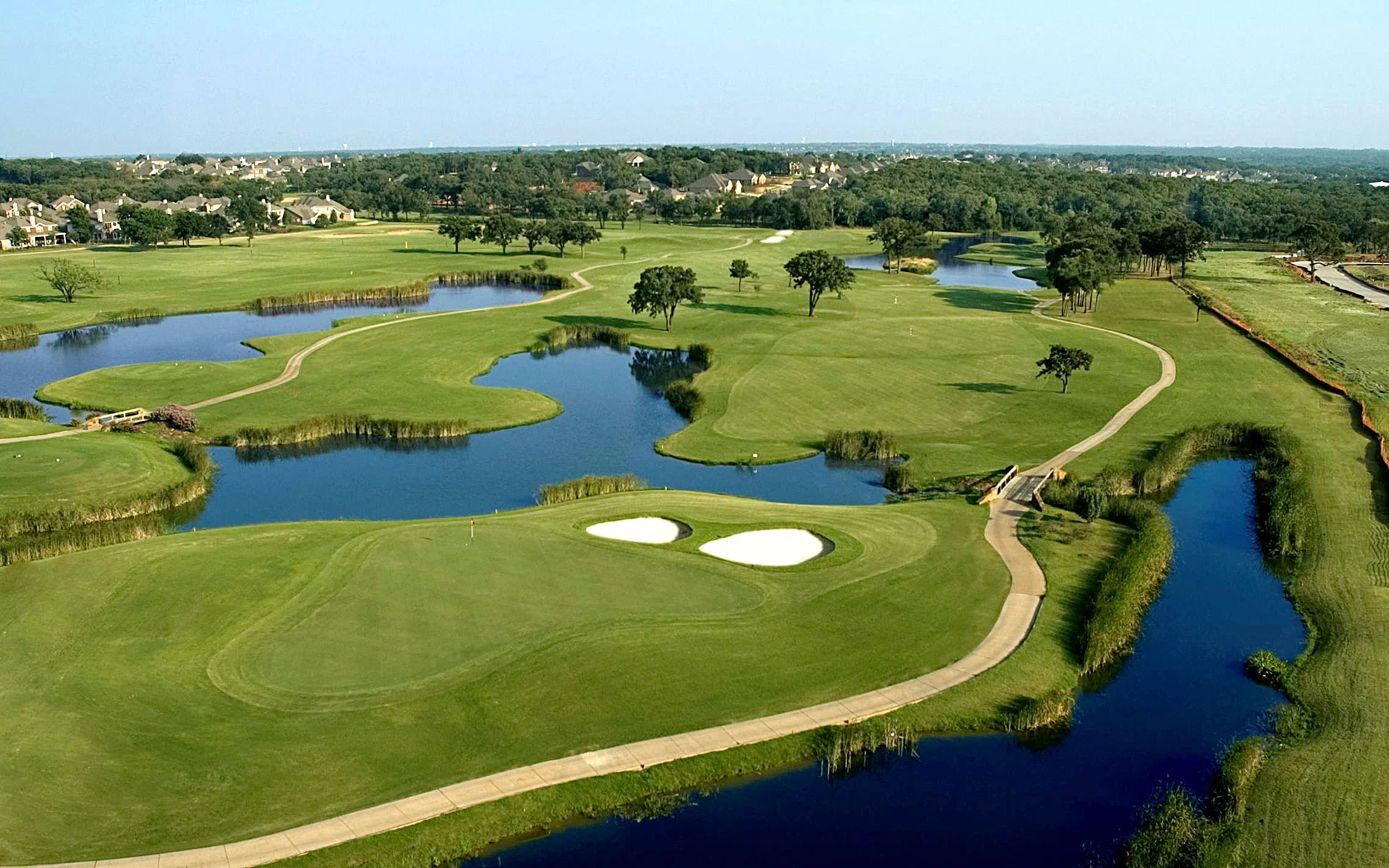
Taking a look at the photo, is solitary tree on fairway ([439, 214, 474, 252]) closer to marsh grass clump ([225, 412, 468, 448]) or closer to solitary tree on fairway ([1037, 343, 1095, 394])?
marsh grass clump ([225, 412, 468, 448])

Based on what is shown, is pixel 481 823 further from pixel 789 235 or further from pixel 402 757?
pixel 789 235

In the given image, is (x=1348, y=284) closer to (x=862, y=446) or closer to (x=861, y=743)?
(x=862, y=446)

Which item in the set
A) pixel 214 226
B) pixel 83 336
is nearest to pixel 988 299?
pixel 83 336

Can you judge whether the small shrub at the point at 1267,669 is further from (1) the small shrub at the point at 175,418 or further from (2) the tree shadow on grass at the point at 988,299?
(2) the tree shadow on grass at the point at 988,299

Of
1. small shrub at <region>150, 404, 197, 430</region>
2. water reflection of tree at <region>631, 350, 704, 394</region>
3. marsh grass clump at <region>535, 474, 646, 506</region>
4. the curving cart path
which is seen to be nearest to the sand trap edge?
marsh grass clump at <region>535, 474, 646, 506</region>

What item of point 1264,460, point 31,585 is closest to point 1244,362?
point 1264,460

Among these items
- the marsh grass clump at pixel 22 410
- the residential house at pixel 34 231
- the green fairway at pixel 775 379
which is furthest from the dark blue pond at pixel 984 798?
the residential house at pixel 34 231
